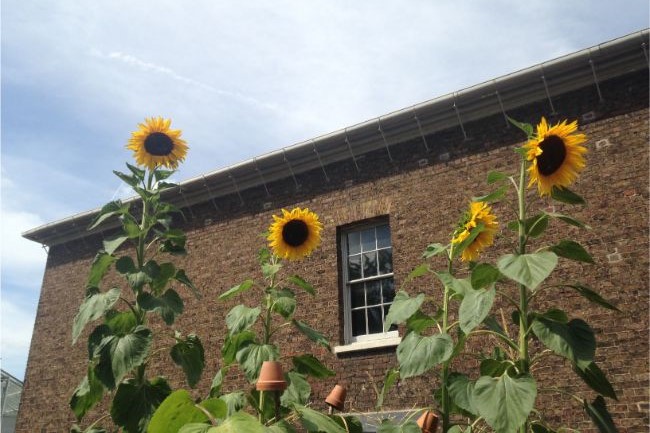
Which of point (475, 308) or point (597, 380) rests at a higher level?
point (475, 308)

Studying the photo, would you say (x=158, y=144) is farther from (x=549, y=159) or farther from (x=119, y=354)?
(x=549, y=159)

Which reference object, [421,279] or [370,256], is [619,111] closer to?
[421,279]

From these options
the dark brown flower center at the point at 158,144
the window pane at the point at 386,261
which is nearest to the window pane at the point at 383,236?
the window pane at the point at 386,261

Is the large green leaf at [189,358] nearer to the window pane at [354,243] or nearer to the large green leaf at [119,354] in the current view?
the large green leaf at [119,354]

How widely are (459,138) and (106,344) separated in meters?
6.72

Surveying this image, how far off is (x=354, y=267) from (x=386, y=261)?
0.58 metres

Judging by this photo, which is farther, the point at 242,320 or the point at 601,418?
the point at 242,320

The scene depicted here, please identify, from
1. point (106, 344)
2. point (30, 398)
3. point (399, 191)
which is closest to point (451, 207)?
Result: point (399, 191)

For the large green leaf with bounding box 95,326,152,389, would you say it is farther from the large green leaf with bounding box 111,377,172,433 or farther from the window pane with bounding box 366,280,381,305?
the window pane with bounding box 366,280,381,305

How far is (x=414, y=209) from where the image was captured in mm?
8719

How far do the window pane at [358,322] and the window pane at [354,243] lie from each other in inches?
40.5

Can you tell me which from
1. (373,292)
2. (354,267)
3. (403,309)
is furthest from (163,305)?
(354,267)

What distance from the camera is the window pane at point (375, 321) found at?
862 cm

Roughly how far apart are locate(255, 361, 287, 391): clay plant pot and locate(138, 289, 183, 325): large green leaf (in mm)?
1481
